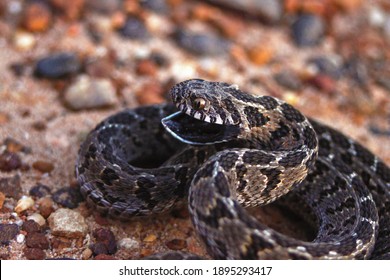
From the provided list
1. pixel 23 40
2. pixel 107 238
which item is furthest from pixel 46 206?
pixel 23 40

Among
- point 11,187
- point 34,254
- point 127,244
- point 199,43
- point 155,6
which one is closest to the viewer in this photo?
point 34,254

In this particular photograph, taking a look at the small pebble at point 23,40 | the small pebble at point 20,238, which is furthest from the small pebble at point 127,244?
the small pebble at point 23,40

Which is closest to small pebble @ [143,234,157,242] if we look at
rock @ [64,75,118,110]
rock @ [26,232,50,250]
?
rock @ [26,232,50,250]

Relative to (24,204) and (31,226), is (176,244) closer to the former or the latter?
(31,226)

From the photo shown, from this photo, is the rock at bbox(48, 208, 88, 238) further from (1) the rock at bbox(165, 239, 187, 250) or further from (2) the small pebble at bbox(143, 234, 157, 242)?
(1) the rock at bbox(165, 239, 187, 250)

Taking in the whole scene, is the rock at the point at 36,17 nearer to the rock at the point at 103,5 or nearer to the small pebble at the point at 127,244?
the rock at the point at 103,5
